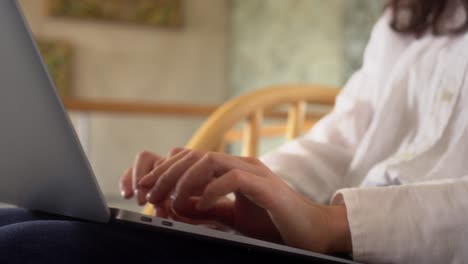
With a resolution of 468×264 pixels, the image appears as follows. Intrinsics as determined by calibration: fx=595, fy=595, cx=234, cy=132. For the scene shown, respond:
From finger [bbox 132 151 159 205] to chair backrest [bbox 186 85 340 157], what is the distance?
299 millimetres

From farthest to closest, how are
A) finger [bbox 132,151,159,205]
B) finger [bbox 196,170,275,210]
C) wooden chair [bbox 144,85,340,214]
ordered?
1. wooden chair [bbox 144,85,340,214]
2. finger [bbox 132,151,159,205]
3. finger [bbox 196,170,275,210]

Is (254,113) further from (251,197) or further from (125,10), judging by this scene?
(125,10)

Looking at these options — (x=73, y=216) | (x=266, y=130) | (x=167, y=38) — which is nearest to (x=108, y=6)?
(x=167, y=38)

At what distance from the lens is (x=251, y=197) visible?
1.53 ft

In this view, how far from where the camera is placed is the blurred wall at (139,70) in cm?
369

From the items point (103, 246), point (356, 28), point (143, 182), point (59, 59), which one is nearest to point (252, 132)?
point (143, 182)

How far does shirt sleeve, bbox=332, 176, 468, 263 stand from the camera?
19.4 inches

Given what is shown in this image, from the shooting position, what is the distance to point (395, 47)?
0.84 m

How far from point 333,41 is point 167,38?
1.33m

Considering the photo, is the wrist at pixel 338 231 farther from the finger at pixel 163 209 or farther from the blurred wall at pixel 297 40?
the blurred wall at pixel 297 40

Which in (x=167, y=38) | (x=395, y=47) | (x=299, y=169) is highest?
(x=395, y=47)

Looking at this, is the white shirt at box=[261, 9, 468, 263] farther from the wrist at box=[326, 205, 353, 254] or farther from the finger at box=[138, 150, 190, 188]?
the finger at box=[138, 150, 190, 188]

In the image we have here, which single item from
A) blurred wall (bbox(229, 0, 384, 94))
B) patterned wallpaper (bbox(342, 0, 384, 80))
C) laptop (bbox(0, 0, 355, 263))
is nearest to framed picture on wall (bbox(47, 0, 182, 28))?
blurred wall (bbox(229, 0, 384, 94))

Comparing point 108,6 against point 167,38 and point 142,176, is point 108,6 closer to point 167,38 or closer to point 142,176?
point 167,38
